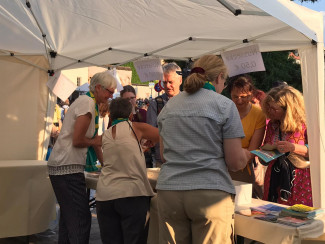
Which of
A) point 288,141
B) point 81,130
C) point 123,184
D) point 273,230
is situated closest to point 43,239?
point 81,130

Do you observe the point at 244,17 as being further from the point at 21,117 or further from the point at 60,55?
the point at 21,117

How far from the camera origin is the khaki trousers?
6.90ft

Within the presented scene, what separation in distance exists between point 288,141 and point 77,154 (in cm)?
165

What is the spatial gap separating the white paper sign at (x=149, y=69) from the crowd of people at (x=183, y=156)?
901 mm

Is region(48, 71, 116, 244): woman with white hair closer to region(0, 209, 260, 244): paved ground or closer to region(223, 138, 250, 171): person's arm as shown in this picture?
region(0, 209, 260, 244): paved ground

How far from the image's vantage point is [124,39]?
200 inches

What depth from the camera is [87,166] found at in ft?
12.5

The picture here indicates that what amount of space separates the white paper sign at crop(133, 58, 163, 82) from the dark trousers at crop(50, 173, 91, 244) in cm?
213

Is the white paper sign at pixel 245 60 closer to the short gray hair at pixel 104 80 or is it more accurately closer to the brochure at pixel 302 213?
the short gray hair at pixel 104 80

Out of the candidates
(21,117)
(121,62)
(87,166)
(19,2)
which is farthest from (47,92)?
(87,166)

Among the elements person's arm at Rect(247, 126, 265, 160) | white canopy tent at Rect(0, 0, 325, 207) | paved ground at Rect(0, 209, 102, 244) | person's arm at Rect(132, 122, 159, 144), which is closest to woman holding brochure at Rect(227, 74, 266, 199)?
person's arm at Rect(247, 126, 265, 160)

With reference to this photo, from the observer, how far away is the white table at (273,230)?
90.4 inches

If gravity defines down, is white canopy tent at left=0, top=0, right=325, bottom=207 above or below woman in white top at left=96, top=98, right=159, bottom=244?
above

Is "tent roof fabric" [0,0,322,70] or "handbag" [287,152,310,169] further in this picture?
"tent roof fabric" [0,0,322,70]
